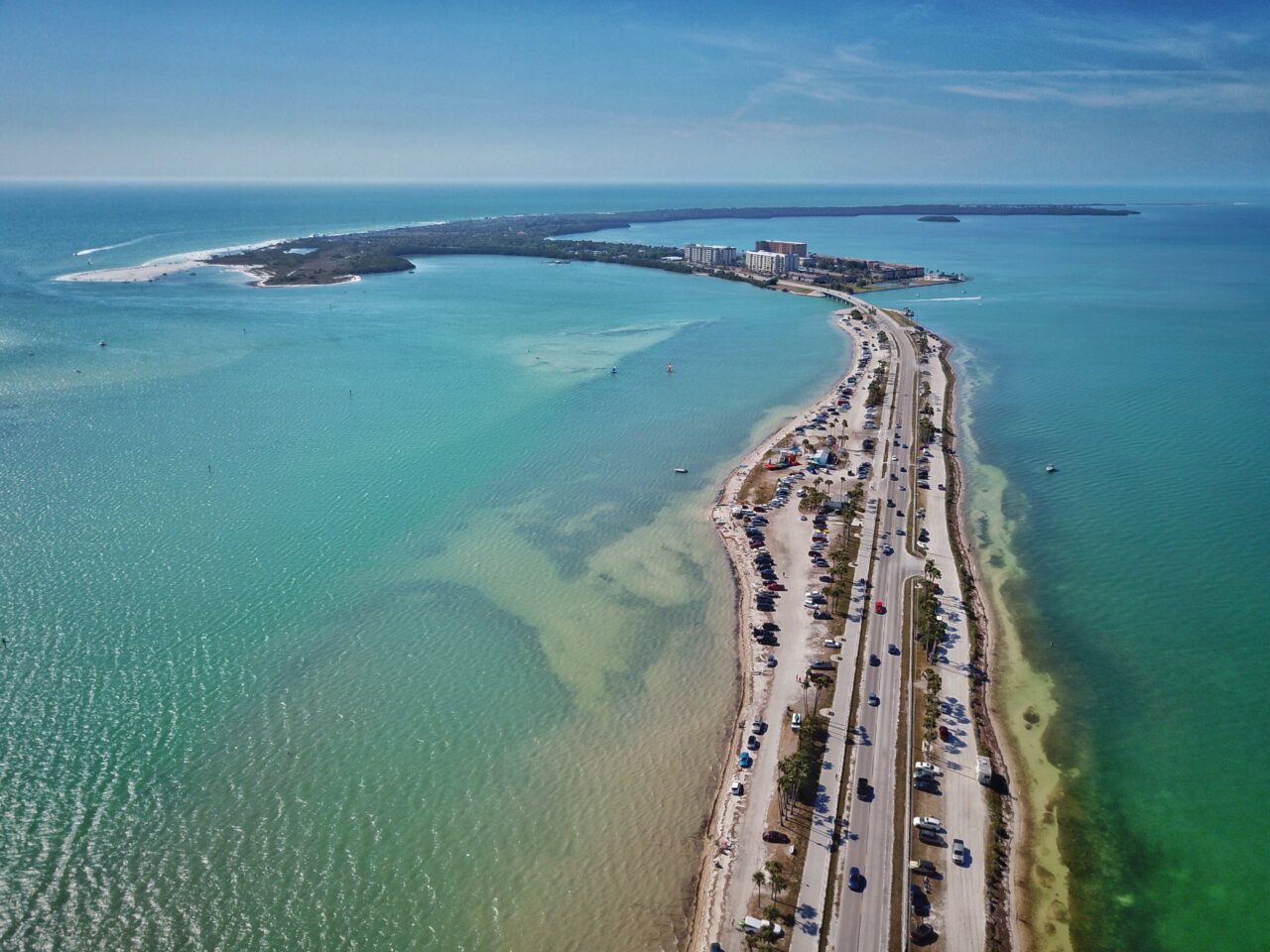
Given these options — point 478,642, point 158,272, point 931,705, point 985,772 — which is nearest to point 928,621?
point 931,705

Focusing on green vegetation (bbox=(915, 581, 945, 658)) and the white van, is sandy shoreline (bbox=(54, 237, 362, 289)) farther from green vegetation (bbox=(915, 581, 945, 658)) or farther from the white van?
the white van

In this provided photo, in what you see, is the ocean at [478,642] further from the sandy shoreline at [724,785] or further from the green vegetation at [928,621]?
the green vegetation at [928,621]

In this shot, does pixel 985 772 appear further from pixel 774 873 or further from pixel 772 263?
pixel 772 263

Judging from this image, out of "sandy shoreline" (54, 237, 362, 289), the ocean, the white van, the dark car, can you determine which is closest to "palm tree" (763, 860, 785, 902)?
the white van

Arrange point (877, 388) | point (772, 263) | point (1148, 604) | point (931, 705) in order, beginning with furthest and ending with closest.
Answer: point (772, 263)
point (877, 388)
point (1148, 604)
point (931, 705)

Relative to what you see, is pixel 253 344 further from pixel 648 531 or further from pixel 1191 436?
pixel 1191 436

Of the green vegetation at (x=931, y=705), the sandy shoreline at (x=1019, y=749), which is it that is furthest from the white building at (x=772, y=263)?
the green vegetation at (x=931, y=705)

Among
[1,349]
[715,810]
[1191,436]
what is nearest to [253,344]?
[1,349]
